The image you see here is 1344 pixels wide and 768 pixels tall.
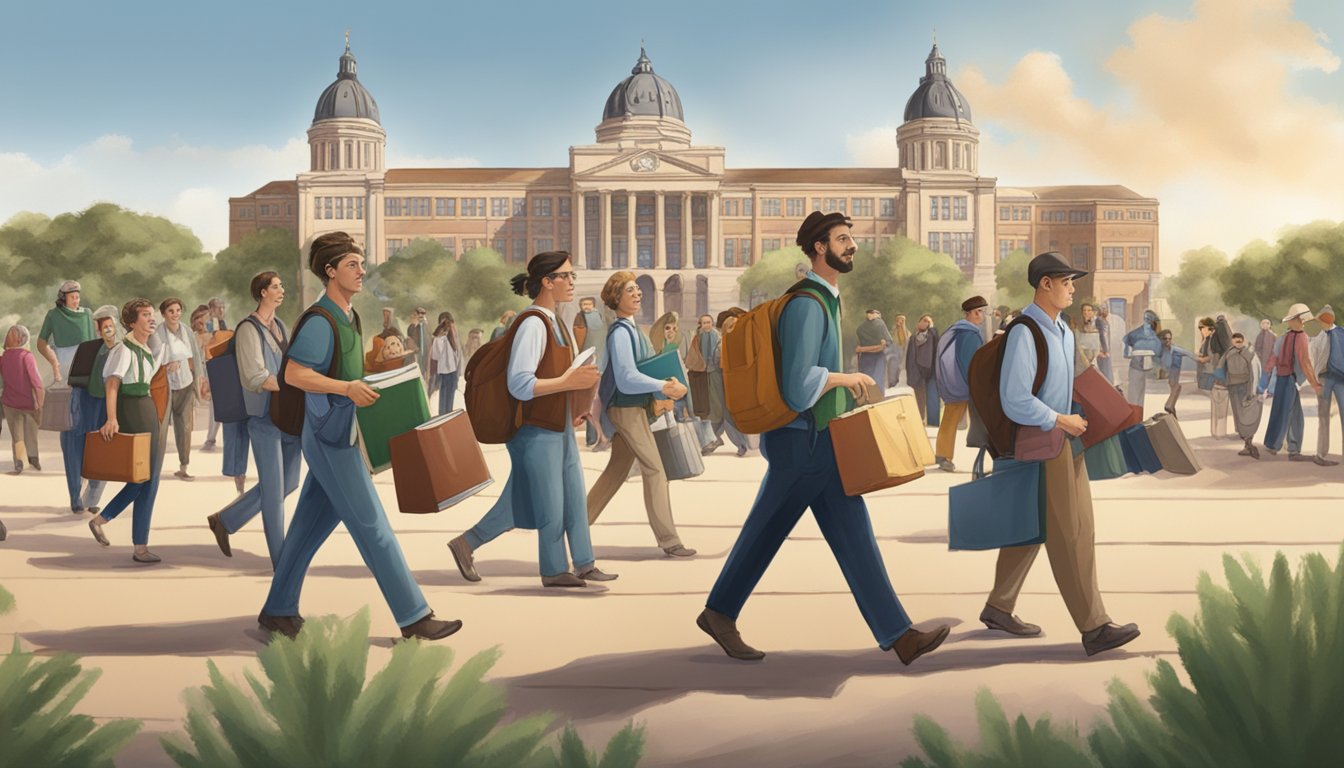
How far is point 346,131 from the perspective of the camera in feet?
335

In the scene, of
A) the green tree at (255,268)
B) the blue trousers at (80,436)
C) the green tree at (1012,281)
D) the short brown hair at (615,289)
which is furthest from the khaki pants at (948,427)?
the green tree at (1012,281)

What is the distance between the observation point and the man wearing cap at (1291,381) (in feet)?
44.7

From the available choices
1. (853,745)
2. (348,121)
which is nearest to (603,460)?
(853,745)

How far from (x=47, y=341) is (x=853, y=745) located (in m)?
11.1

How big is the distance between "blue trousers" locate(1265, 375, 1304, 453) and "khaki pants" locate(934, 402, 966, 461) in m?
3.19

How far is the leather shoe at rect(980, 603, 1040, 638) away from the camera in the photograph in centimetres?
613

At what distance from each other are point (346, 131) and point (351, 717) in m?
102

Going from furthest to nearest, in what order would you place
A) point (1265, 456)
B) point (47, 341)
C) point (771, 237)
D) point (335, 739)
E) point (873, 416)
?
point (771, 237), point (1265, 456), point (47, 341), point (873, 416), point (335, 739)

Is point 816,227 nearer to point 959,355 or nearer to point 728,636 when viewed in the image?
point 728,636

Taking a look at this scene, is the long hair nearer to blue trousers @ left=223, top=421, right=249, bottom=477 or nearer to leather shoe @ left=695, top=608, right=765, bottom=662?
leather shoe @ left=695, top=608, right=765, bottom=662

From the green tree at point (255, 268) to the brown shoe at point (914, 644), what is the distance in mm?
59970

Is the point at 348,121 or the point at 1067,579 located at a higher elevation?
the point at 348,121

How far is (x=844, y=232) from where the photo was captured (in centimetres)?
558

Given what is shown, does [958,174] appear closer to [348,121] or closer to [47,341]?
[348,121]
